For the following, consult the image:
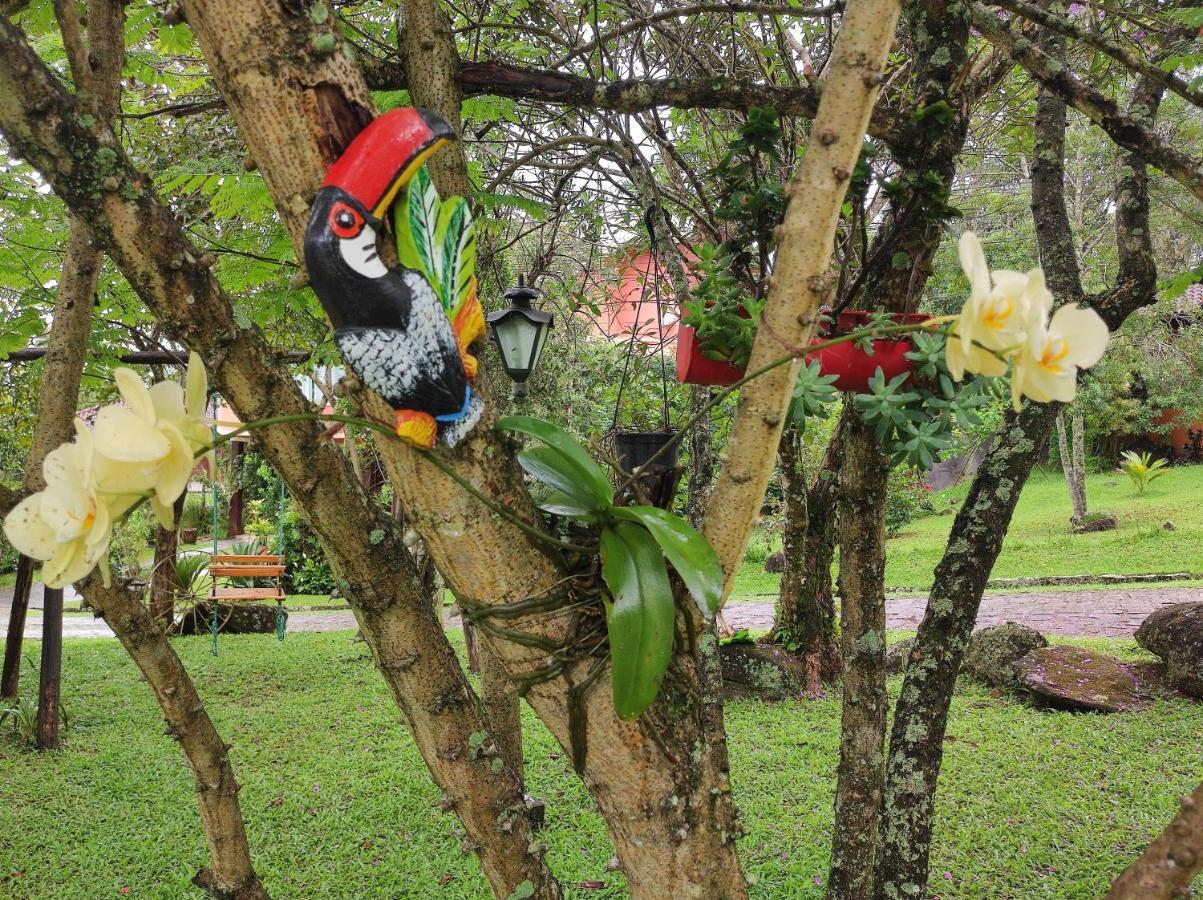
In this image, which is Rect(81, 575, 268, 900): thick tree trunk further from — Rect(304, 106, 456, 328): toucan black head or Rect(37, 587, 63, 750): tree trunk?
Rect(37, 587, 63, 750): tree trunk

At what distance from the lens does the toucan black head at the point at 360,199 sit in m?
0.85

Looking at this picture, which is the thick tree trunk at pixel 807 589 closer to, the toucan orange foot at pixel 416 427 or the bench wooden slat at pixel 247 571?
the toucan orange foot at pixel 416 427

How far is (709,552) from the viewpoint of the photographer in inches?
36.4

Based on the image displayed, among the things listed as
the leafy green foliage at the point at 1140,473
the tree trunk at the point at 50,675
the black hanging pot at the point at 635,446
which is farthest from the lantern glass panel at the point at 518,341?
the leafy green foliage at the point at 1140,473

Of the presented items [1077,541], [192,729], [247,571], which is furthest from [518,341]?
[1077,541]

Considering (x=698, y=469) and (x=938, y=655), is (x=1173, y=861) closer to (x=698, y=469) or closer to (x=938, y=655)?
(x=938, y=655)

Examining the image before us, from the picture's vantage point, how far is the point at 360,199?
2.81 ft

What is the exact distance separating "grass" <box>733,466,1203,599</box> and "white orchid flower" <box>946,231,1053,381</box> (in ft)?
24.7

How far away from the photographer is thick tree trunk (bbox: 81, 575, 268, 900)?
1540mm

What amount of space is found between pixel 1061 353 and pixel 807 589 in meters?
4.23

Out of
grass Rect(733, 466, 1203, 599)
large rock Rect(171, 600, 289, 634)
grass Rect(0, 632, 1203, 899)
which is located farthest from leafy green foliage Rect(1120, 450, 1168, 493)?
large rock Rect(171, 600, 289, 634)

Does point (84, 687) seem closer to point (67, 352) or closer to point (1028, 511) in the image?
point (67, 352)

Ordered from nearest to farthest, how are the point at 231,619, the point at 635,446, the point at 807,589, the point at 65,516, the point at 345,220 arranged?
the point at 65,516
the point at 345,220
the point at 635,446
the point at 807,589
the point at 231,619

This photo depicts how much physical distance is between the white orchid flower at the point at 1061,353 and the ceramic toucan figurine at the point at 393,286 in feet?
1.80
